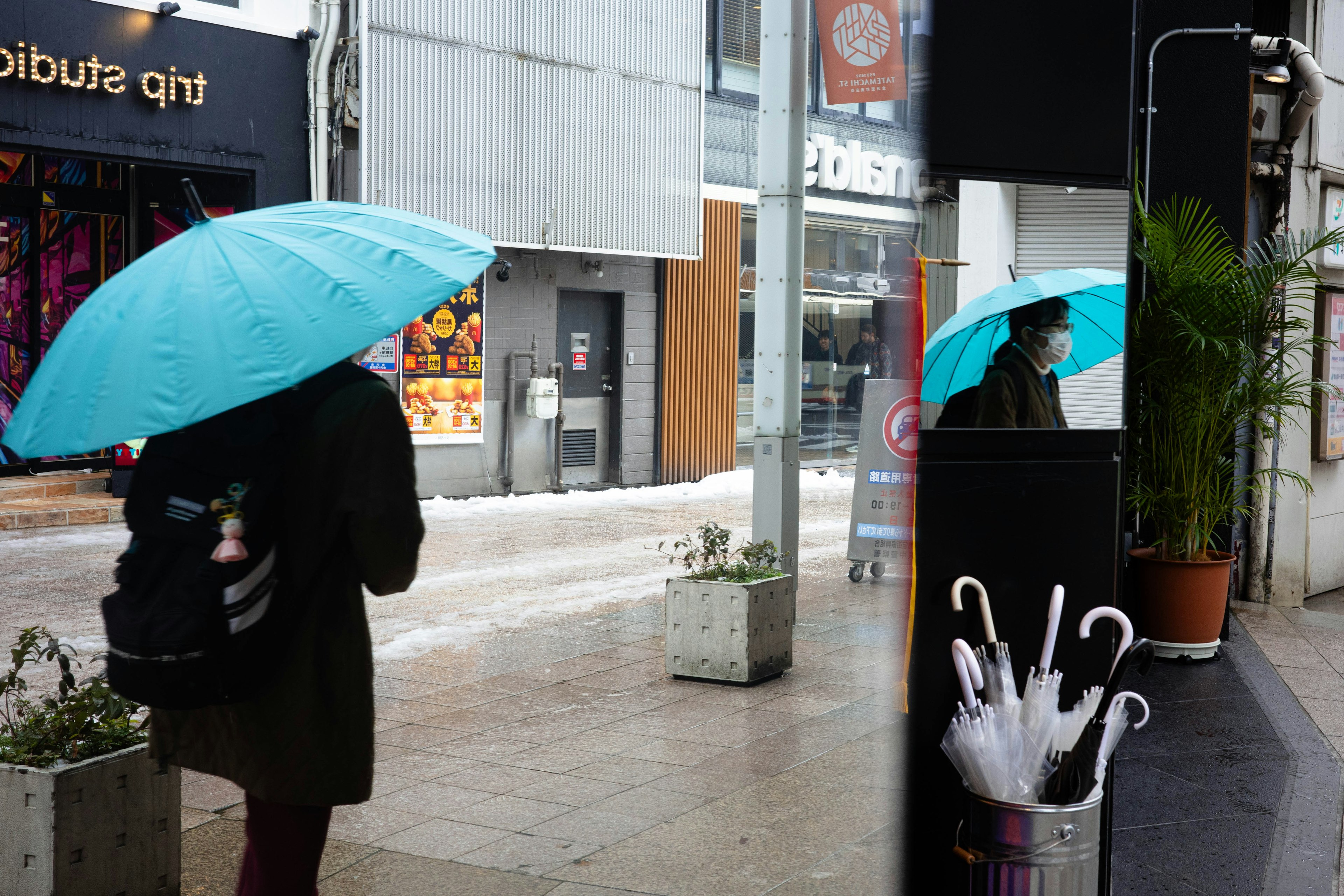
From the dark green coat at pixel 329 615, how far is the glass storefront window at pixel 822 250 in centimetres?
1579

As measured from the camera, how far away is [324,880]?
3.92 metres

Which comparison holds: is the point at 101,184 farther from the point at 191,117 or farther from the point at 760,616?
the point at 760,616

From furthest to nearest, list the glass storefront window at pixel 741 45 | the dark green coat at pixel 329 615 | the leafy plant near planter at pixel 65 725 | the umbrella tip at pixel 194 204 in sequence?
the glass storefront window at pixel 741 45 → the leafy plant near planter at pixel 65 725 → the umbrella tip at pixel 194 204 → the dark green coat at pixel 329 615

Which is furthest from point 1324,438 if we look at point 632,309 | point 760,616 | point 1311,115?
point 632,309

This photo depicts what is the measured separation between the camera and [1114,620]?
285 centimetres

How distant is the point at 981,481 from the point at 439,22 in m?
12.3

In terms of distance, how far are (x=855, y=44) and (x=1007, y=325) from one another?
385 centimetres

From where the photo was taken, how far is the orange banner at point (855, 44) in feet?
17.0

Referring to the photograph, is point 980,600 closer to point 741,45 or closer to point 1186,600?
point 1186,600

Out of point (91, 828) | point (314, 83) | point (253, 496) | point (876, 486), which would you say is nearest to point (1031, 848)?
point (253, 496)

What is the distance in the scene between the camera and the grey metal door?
15.7m

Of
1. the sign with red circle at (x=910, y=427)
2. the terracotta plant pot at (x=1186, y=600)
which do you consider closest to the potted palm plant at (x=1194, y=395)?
the terracotta plant pot at (x=1186, y=600)

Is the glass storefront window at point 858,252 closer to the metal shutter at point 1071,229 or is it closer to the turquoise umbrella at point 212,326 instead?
the metal shutter at point 1071,229

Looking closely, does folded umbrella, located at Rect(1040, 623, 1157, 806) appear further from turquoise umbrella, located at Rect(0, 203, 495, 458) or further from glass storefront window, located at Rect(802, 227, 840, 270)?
glass storefront window, located at Rect(802, 227, 840, 270)
